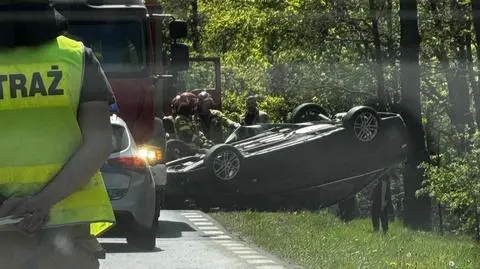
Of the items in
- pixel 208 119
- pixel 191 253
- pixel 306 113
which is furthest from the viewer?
pixel 306 113

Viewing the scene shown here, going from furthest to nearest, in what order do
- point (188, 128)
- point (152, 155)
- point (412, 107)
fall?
point (412, 107)
point (188, 128)
point (152, 155)

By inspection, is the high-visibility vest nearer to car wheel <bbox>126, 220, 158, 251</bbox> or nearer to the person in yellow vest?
the person in yellow vest

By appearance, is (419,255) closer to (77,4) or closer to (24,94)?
(77,4)

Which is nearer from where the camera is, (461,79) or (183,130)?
(183,130)

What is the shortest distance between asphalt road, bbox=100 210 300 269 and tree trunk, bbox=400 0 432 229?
545 inches

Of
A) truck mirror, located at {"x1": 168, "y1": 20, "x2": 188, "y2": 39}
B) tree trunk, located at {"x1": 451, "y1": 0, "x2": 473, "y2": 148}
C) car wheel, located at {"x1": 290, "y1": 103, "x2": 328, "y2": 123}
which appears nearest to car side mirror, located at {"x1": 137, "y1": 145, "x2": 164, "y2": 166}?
truck mirror, located at {"x1": 168, "y1": 20, "x2": 188, "y2": 39}

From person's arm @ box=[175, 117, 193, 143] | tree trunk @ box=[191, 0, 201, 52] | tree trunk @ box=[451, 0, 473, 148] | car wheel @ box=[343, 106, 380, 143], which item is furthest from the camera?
tree trunk @ box=[191, 0, 201, 52]

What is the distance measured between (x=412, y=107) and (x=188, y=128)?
9.35 meters

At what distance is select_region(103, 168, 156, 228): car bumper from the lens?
38.7 ft

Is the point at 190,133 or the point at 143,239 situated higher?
the point at 143,239

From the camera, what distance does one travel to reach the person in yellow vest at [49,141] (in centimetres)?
383

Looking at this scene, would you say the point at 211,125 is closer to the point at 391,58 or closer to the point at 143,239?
the point at 143,239

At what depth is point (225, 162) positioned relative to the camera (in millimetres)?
20781

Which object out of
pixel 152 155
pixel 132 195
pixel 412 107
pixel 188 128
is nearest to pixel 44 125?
pixel 132 195
